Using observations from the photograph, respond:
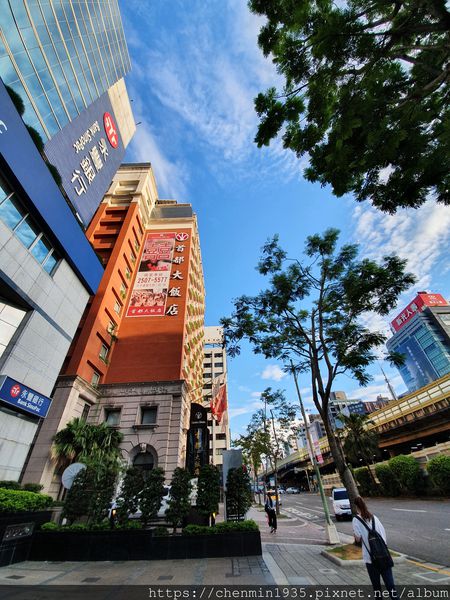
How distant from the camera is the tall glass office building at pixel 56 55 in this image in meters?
15.7

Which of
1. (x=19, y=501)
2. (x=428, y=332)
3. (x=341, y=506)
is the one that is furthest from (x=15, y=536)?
(x=428, y=332)

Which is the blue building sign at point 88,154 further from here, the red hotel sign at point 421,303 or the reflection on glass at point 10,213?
the red hotel sign at point 421,303

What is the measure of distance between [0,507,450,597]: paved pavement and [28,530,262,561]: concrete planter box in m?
0.27

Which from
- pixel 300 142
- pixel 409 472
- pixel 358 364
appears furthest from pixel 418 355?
pixel 300 142

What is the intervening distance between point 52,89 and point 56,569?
2624 centimetres

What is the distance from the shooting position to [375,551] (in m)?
4.44

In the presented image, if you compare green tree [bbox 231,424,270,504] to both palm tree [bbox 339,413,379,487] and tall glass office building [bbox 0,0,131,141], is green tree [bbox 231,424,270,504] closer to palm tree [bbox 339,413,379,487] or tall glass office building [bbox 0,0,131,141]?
palm tree [bbox 339,413,379,487]

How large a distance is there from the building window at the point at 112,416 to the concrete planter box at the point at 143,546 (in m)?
12.7

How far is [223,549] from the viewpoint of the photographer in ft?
29.8

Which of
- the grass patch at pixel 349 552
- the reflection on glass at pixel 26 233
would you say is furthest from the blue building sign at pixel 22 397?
the grass patch at pixel 349 552

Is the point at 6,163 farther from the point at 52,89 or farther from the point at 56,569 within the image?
the point at 56,569

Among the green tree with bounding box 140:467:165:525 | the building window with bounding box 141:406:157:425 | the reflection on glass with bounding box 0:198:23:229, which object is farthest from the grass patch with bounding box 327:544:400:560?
the reflection on glass with bounding box 0:198:23:229

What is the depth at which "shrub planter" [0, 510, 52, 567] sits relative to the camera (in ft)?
28.6

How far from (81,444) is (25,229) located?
13.5 meters
